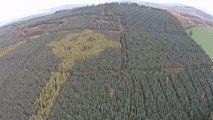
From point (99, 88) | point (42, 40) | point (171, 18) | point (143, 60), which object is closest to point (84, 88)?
point (99, 88)

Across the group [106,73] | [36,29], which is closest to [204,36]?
[106,73]

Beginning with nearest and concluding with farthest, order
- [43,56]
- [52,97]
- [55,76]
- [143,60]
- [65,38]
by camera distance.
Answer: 1. [52,97]
2. [55,76]
3. [143,60]
4. [43,56]
5. [65,38]

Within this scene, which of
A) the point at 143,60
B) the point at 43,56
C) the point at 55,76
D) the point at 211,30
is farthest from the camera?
the point at 211,30

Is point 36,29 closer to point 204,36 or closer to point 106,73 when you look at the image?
point 106,73

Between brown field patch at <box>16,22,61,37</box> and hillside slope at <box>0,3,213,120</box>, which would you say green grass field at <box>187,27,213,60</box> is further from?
brown field patch at <box>16,22,61,37</box>

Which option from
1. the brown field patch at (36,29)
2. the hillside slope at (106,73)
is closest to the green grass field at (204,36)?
the hillside slope at (106,73)

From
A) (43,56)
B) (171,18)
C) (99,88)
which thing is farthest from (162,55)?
(171,18)

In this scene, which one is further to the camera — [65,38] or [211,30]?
[211,30]

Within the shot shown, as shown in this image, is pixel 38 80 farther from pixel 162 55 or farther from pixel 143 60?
pixel 162 55
